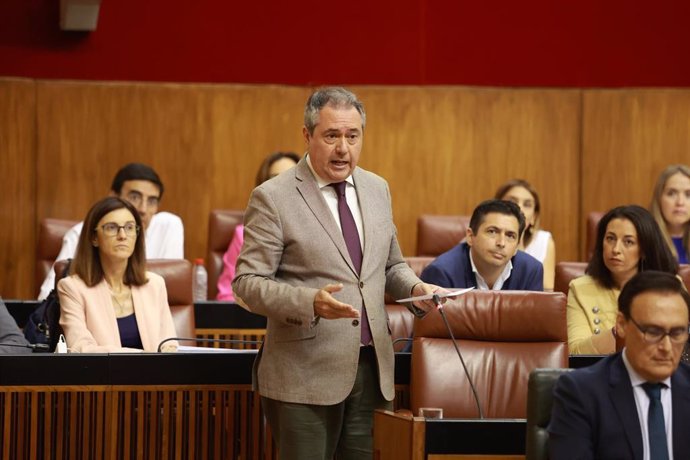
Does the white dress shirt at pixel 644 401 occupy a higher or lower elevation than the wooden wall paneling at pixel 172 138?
lower

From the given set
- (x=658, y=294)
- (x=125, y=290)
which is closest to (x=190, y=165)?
(x=125, y=290)

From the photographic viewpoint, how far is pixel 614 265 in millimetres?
4457

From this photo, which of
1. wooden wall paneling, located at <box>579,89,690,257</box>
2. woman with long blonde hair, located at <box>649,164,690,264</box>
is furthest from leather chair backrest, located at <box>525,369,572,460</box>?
wooden wall paneling, located at <box>579,89,690,257</box>

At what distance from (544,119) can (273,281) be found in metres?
4.57

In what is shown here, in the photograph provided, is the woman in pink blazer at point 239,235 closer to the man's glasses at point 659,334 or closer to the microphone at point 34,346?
the microphone at point 34,346

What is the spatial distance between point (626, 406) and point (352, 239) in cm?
90

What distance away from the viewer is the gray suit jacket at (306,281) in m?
3.16

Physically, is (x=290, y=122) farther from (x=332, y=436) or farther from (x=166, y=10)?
(x=332, y=436)

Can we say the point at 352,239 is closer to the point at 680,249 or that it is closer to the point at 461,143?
the point at 680,249

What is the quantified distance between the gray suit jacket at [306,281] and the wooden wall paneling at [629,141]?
174 inches

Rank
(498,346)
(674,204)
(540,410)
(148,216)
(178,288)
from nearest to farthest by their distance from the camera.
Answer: (540,410)
(498,346)
(178,288)
(674,204)
(148,216)

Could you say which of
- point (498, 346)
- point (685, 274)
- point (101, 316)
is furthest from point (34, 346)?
point (685, 274)

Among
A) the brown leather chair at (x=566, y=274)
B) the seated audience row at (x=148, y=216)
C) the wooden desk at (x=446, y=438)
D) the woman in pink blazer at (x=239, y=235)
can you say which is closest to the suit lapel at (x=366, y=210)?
the wooden desk at (x=446, y=438)

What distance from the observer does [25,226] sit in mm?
7105
